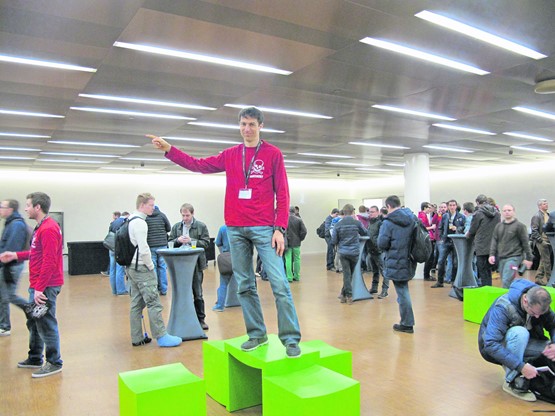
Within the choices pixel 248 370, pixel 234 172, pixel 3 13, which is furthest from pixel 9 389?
pixel 3 13

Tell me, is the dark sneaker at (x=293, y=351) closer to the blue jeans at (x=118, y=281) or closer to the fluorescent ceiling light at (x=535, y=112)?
the fluorescent ceiling light at (x=535, y=112)

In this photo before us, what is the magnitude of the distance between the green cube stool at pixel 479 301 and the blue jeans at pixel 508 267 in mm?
408

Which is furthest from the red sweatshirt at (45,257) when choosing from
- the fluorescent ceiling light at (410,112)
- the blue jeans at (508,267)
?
the blue jeans at (508,267)

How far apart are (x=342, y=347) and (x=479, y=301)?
2205mm

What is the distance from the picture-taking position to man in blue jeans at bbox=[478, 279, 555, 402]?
135 inches

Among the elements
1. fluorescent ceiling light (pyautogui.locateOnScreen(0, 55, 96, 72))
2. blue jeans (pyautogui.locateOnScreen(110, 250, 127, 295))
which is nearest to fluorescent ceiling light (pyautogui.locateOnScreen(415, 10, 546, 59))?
fluorescent ceiling light (pyautogui.locateOnScreen(0, 55, 96, 72))

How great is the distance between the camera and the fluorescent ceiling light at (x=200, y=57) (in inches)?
174

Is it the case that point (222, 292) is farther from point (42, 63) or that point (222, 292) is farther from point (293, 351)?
point (293, 351)

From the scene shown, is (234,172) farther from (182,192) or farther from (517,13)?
(182,192)

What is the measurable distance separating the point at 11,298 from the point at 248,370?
300 centimetres

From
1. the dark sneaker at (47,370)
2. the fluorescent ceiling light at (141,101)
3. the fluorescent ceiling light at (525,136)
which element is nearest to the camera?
the dark sneaker at (47,370)

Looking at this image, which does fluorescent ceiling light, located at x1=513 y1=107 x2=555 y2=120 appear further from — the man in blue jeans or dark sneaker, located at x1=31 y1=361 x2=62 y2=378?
dark sneaker, located at x1=31 y1=361 x2=62 y2=378

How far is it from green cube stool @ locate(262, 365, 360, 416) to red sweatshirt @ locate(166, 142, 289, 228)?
100cm

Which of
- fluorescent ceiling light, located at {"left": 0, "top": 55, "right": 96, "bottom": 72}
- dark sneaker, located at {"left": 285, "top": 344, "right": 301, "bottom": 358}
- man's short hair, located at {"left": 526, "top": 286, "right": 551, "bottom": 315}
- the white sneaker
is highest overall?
fluorescent ceiling light, located at {"left": 0, "top": 55, "right": 96, "bottom": 72}
